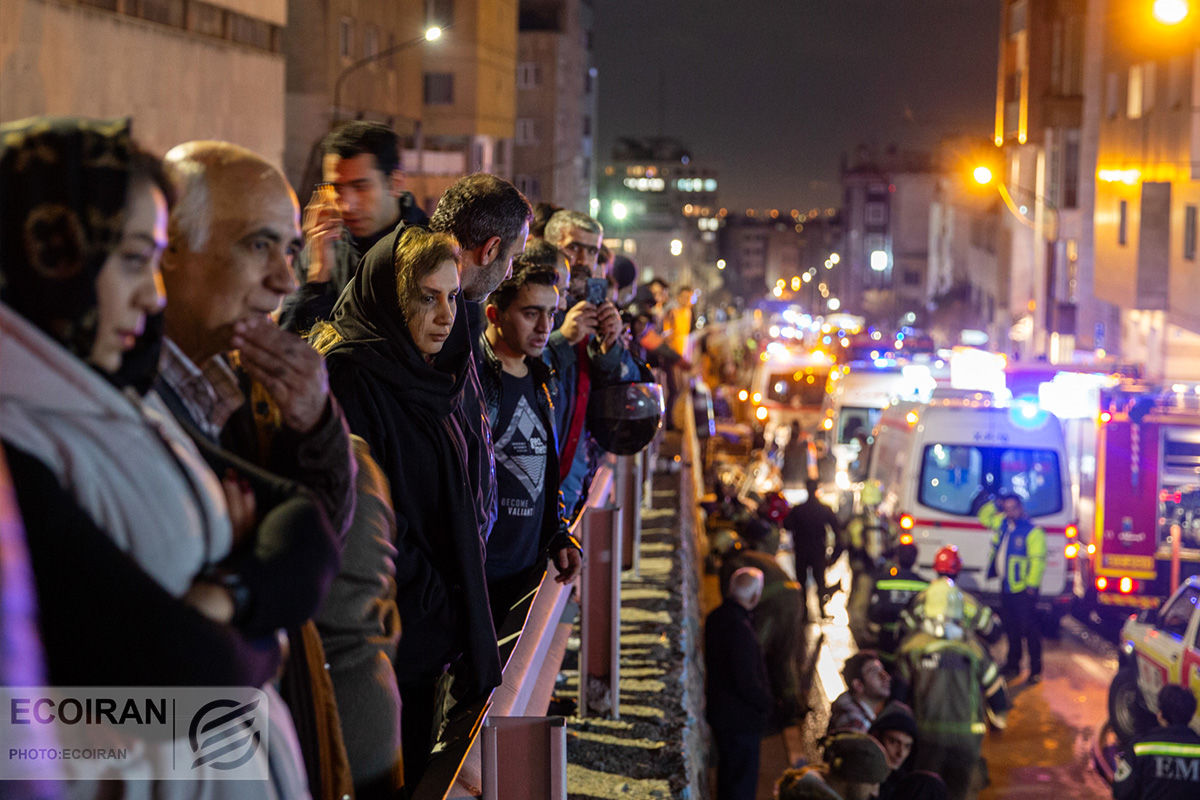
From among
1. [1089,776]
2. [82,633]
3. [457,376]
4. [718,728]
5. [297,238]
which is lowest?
[1089,776]

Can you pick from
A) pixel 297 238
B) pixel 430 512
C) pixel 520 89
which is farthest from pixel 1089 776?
pixel 520 89

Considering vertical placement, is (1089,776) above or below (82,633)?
below

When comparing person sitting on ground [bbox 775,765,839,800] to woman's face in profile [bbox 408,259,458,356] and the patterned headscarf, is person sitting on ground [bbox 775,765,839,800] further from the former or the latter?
the patterned headscarf

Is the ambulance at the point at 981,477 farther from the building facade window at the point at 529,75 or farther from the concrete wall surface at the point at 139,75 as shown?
the building facade window at the point at 529,75

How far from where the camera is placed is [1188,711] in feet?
27.6

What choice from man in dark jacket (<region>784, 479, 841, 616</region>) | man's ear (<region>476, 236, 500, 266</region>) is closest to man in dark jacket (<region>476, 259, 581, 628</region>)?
man's ear (<region>476, 236, 500, 266</region>)

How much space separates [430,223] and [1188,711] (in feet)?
20.0

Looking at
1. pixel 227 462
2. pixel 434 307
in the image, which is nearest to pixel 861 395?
pixel 434 307

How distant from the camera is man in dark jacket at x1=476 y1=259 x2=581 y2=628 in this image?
15.1 ft

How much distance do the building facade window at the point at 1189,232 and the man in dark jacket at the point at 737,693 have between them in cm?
2194

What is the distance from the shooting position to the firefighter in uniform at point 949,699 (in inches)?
378

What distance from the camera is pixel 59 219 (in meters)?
1.57

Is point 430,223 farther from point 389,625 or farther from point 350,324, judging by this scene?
point 389,625

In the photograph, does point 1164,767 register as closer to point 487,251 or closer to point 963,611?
point 963,611
